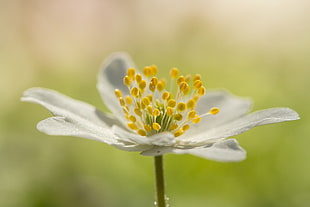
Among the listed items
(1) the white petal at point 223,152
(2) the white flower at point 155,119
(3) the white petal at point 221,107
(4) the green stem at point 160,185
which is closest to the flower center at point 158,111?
(2) the white flower at point 155,119

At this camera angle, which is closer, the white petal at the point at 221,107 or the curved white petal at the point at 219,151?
the curved white petal at the point at 219,151

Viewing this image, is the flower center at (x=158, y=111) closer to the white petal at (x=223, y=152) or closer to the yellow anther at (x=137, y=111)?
the yellow anther at (x=137, y=111)

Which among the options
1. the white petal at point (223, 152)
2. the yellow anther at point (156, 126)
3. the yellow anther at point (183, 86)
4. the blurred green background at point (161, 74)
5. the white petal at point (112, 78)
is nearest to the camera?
the white petal at point (223, 152)

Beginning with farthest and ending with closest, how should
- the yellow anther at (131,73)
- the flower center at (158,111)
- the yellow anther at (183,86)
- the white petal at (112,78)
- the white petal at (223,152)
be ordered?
the white petal at (112,78) → the yellow anther at (131,73) → the yellow anther at (183,86) → the flower center at (158,111) → the white petal at (223,152)

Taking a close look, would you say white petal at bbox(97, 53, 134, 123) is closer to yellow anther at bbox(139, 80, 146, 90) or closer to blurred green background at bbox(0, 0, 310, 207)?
yellow anther at bbox(139, 80, 146, 90)

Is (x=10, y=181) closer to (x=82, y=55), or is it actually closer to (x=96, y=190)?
(x=96, y=190)

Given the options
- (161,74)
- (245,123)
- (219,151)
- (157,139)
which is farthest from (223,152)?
(161,74)

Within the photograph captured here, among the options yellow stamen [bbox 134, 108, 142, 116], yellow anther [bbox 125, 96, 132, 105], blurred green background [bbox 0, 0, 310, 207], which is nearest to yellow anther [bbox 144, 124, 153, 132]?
yellow stamen [bbox 134, 108, 142, 116]
